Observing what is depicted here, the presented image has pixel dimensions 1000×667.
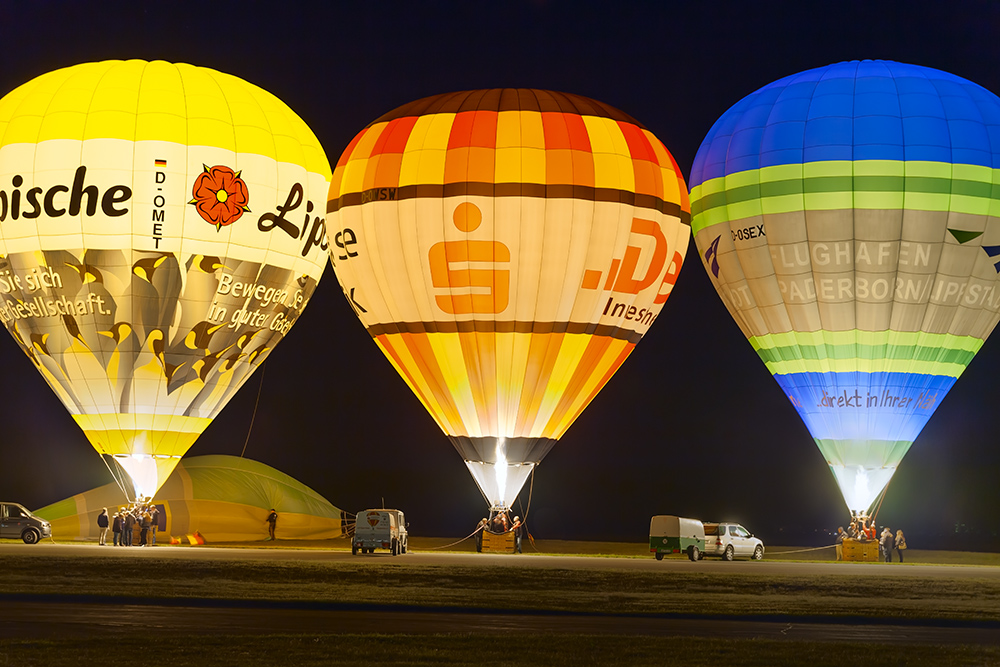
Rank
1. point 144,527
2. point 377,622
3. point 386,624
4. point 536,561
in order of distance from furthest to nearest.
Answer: point 144,527, point 536,561, point 377,622, point 386,624

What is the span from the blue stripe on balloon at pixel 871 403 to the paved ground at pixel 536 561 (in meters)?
3.76

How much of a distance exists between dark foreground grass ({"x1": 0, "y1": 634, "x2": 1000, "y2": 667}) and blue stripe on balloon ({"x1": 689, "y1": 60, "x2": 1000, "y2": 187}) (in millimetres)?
21290

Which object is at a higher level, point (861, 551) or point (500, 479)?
point (500, 479)

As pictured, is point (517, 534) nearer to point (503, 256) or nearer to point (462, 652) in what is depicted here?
point (503, 256)

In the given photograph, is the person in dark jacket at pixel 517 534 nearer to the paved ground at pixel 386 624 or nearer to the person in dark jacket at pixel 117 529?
the person in dark jacket at pixel 117 529

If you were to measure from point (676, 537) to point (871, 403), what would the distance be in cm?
586

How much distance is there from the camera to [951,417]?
5816 centimetres

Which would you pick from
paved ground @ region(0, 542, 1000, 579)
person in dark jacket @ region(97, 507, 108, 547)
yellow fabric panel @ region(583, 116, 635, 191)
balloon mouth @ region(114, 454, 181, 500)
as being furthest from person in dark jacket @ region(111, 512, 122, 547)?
yellow fabric panel @ region(583, 116, 635, 191)

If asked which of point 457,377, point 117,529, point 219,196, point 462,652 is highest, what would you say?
point 219,196

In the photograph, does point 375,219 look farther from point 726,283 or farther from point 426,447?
point 426,447

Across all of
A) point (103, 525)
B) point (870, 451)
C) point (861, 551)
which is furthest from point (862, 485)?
point (103, 525)

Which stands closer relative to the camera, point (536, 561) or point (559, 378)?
point (536, 561)

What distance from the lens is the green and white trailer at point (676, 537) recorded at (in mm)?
32750

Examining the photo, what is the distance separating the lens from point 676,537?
3275 centimetres
